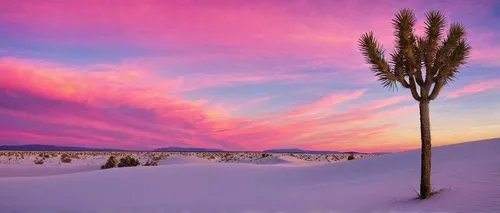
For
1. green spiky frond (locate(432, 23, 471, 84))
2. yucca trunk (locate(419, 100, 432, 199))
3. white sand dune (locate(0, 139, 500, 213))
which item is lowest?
white sand dune (locate(0, 139, 500, 213))

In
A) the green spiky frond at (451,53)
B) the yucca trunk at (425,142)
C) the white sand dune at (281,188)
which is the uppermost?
the green spiky frond at (451,53)

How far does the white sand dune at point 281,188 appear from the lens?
15566mm

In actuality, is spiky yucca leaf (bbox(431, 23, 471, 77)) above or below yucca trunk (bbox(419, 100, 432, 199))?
above

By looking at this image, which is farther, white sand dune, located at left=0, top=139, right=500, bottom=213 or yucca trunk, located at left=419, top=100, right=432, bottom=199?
white sand dune, located at left=0, top=139, right=500, bottom=213

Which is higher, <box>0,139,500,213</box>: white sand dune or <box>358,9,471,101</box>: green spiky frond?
<box>358,9,471,101</box>: green spiky frond

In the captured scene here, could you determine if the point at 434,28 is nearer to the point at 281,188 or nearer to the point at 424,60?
the point at 424,60

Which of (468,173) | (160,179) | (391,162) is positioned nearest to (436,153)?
(391,162)

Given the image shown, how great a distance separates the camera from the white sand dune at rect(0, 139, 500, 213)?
15.6 metres

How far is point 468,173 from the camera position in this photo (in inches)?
699

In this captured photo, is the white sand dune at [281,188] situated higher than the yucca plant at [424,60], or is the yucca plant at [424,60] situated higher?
the yucca plant at [424,60]

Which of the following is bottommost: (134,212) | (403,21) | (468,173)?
(134,212)

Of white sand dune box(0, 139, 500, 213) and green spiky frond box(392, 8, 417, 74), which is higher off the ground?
green spiky frond box(392, 8, 417, 74)

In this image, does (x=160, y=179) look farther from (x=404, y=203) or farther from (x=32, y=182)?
(x=404, y=203)

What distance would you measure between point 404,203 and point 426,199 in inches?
27.1
